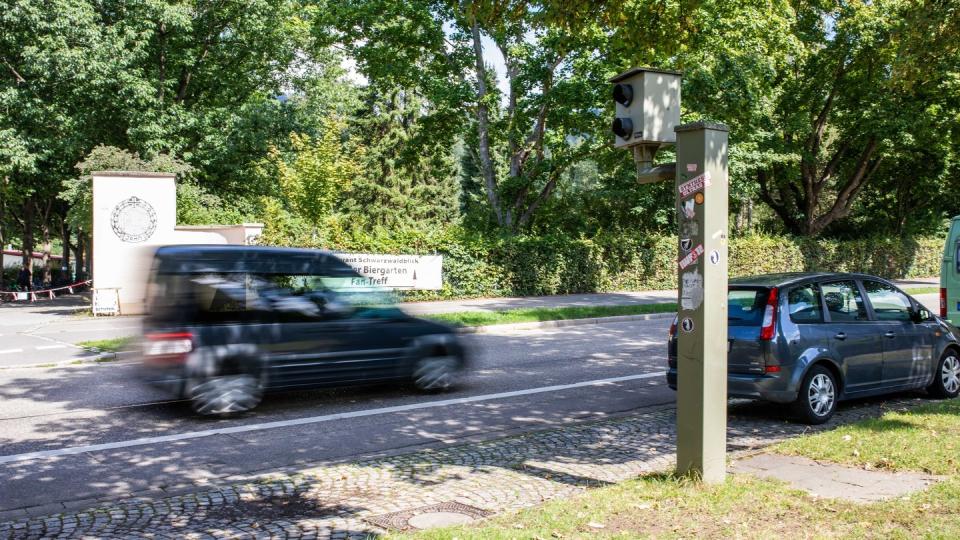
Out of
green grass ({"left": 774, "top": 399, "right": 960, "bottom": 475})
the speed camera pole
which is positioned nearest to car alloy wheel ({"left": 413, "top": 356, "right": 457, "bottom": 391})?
green grass ({"left": 774, "top": 399, "right": 960, "bottom": 475})

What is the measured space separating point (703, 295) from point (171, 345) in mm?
5701

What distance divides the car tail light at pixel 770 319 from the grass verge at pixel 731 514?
189 cm

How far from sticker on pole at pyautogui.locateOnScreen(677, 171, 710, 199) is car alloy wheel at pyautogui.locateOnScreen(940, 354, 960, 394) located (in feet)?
19.4

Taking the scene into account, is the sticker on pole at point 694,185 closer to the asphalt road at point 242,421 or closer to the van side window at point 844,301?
the asphalt road at point 242,421

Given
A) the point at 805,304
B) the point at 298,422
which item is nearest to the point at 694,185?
the point at 805,304

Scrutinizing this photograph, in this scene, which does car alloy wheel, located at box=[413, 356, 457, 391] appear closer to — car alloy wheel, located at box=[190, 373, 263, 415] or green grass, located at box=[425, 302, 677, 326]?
car alloy wheel, located at box=[190, 373, 263, 415]

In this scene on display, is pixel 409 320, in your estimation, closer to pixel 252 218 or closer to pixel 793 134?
pixel 252 218

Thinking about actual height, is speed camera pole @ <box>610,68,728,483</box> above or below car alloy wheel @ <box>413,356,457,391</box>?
above

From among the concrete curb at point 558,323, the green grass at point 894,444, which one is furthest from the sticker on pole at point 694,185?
the concrete curb at point 558,323

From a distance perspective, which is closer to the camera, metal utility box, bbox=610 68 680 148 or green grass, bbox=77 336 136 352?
metal utility box, bbox=610 68 680 148

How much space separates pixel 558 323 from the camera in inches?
774

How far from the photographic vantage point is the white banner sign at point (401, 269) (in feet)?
76.4

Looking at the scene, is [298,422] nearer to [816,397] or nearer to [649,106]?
[649,106]

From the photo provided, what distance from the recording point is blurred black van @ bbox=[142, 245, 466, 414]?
27.9 feet
